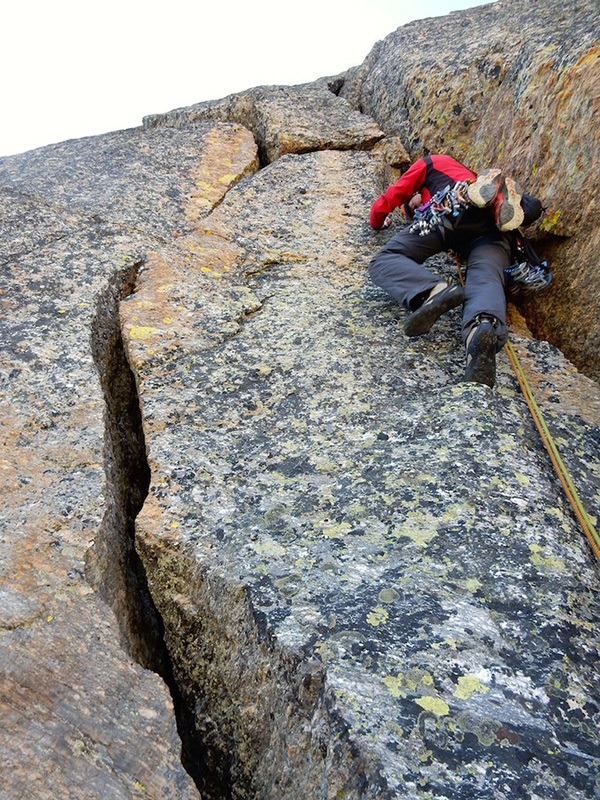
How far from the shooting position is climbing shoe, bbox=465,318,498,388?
15.2ft

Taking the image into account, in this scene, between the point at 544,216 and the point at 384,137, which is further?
the point at 384,137

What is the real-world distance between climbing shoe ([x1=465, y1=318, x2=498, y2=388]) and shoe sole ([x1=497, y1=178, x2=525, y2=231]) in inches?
50.3

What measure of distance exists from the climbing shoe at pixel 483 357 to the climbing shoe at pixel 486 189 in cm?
141

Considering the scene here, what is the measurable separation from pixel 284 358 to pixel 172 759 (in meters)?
3.17

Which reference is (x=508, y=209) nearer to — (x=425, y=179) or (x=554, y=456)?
(x=425, y=179)

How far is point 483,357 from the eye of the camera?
4.62 m

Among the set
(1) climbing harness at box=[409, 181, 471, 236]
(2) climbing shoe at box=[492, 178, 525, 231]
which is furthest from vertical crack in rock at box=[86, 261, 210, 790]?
(2) climbing shoe at box=[492, 178, 525, 231]

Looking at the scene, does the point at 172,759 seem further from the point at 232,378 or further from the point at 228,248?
the point at 228,248

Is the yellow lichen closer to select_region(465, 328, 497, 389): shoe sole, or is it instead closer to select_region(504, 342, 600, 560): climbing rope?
select_region(504, 342, 600, 560): climbing rope

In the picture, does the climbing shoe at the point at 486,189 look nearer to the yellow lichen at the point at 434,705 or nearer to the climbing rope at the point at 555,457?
the climbing rope at the point at 555,457

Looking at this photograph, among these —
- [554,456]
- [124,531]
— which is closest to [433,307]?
[554,456]

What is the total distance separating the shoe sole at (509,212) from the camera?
17.6ft

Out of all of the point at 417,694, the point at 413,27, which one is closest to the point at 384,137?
the point at 413,27

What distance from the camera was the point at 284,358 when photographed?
17.1ft
